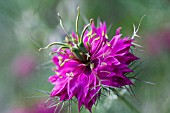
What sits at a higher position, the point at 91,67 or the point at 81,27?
the point at 81,27

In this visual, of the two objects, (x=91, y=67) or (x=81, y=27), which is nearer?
(x=91, y=67)

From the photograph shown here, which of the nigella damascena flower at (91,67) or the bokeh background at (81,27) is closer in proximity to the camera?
the nigella damascena flower at (91,67)

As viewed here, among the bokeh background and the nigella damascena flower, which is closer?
the nigella damascena flower

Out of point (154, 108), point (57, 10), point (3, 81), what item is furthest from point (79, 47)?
point (3, 81)
